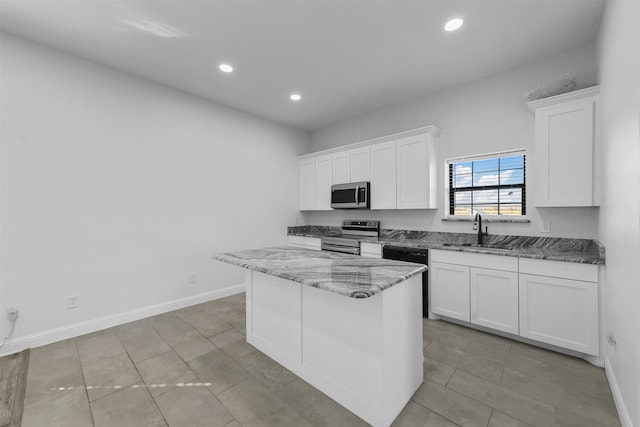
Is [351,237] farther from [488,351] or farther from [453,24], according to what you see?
[453,24]

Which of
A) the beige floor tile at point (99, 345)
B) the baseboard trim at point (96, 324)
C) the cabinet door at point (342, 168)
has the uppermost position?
the cabinet door at point (342, 168)

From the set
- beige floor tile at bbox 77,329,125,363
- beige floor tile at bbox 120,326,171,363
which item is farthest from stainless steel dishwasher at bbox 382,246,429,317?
beige floor tile at bbox 77,329,125,363

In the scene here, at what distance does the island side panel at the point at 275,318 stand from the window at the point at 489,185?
2509 mm

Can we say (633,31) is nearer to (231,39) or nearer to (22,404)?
(231,39)

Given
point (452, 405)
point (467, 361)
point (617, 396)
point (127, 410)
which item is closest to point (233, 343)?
point (127, 410)

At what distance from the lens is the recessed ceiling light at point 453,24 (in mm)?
2213

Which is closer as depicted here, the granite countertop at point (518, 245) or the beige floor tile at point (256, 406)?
the beige floor tile at point (256, 406)

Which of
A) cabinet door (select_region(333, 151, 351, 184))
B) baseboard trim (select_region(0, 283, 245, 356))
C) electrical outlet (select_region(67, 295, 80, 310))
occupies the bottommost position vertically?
baseboard trim (select_region(0, 283, 245, 356))

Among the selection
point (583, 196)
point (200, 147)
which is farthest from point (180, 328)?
point (583, 196)

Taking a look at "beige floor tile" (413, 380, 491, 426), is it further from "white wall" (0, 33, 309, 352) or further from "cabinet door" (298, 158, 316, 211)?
"cabinet door" (298, 158, 316, 211)

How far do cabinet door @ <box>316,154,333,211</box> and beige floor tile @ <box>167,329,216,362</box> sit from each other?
106 inches

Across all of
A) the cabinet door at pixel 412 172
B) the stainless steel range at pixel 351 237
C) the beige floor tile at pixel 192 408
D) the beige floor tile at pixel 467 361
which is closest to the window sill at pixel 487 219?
the cabinet door at pixel 412 172

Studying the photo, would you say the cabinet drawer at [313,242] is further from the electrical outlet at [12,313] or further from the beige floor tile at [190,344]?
the electrical outlet at [12,313]

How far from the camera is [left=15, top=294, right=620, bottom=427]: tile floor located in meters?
1.61
